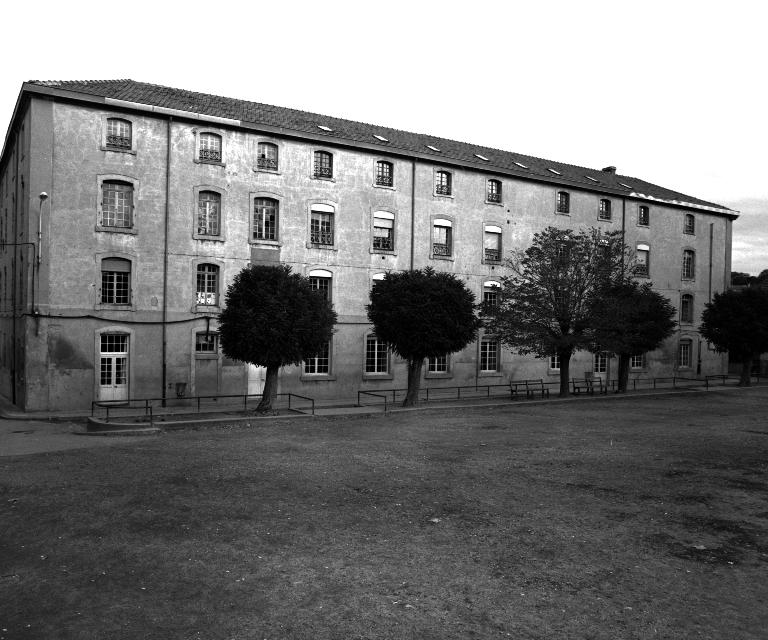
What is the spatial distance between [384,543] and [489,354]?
2570 cm

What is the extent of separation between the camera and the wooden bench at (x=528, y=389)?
3045 cm

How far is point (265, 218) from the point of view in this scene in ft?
90.9

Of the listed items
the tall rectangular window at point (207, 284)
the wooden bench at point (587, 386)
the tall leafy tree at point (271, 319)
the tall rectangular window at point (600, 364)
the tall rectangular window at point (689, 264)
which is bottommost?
the wooden bench at point (587, 386)

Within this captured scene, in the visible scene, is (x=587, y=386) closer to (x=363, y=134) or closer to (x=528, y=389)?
(x=528, y=389)

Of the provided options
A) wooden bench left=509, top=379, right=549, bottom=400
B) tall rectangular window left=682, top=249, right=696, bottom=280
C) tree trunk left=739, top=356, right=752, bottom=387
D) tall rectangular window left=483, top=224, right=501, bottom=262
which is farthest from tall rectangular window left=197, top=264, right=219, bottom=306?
tree trunk left=739, top=356, right=752, bottom=387

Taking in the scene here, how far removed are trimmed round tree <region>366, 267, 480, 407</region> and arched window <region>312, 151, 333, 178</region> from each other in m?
6.33

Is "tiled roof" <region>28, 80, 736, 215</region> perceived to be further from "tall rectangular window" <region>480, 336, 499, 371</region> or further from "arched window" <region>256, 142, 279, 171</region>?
"tall rectangular window" <region>480, 336, 499, 371</region>

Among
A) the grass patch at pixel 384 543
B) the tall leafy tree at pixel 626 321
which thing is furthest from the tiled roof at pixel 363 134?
the grass patch at pixel 384 543

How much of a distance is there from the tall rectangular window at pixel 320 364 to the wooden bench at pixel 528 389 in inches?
342

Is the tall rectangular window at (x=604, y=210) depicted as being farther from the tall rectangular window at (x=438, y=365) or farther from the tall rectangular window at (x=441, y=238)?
the tall rectangular window at (x=438, y=365)

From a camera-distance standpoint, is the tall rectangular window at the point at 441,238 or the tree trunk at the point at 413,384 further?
the tall rectangular window at the point at 441,238

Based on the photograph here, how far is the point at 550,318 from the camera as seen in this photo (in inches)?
A: 1152

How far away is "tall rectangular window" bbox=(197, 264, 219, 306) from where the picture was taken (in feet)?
86.1

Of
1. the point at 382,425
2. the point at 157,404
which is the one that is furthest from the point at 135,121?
the point at 382,425
